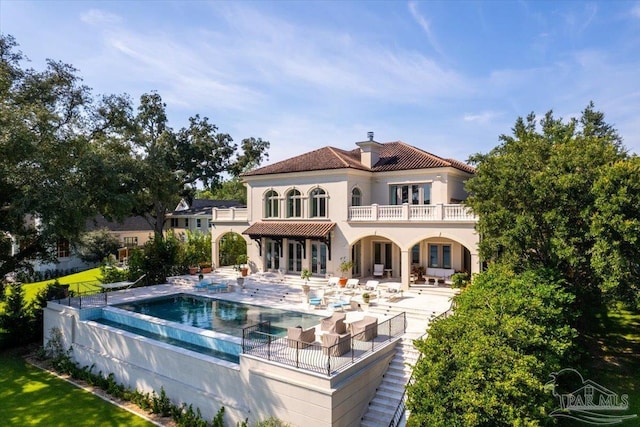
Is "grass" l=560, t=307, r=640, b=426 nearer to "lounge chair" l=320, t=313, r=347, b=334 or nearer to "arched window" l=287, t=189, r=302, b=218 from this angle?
"lounge chair" l=320, t=313, r=347, b=334

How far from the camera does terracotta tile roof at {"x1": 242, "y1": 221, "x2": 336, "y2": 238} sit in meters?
29.1

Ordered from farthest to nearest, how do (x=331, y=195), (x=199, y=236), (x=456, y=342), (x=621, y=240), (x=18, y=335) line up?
1. (x=199, y=236)
2. (x=331, y=195)
3. (x=18, y=335)
4. (x=621, y=240)
5. (x=456, y=342)

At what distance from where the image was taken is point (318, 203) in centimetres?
3064

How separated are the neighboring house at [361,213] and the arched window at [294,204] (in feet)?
0.28

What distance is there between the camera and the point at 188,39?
54.6 ft

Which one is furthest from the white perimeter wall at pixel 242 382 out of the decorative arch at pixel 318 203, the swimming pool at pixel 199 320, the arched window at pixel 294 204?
the arched window at pixel 294 204

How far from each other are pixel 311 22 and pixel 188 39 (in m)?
5.55

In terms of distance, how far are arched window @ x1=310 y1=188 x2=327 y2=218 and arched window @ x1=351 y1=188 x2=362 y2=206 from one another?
2.22 m

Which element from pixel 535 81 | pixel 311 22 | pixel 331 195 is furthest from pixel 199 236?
pixel 535 81

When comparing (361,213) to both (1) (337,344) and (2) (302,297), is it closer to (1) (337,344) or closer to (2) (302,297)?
(2) (302,297)

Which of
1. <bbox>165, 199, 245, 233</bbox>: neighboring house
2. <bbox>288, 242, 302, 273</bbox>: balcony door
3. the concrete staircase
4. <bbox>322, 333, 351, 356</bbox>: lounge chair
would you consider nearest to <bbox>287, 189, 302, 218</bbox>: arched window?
<bbox>288, 242, 302, 273</bbox>: balcony door

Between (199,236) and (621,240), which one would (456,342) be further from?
(199,236)

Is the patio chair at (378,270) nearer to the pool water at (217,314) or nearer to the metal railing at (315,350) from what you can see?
the pool water at (217,314)

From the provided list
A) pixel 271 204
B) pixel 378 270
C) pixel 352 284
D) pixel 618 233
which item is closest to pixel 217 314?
pixel 352 284
